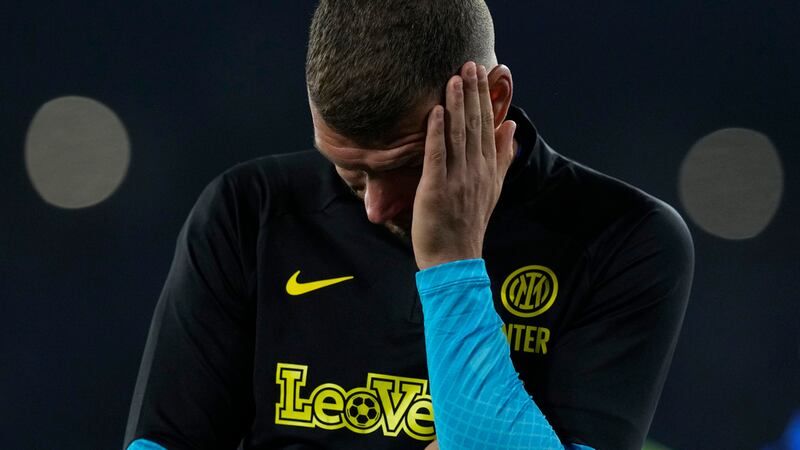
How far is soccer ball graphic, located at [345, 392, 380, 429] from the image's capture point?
1.52 m

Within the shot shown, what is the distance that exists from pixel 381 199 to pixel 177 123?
1.83 meters

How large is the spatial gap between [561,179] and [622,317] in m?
0.27

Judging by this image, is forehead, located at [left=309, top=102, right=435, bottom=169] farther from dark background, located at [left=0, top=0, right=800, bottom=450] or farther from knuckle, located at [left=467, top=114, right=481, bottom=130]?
dark background, located at [left=0, top=0, right=800, bottom=450]

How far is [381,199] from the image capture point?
4.78 feet

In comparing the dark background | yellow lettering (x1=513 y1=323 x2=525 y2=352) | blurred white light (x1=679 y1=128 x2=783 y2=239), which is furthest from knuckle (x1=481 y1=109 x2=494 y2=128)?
blurred white light (x1=679 y1=128 x2=783 y2=239)

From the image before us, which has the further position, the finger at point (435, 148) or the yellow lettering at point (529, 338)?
the yellow lettering at point (529, 338)

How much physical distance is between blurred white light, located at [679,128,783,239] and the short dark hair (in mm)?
1974

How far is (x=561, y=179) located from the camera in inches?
64.6

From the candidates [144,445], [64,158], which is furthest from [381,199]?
[64,158]

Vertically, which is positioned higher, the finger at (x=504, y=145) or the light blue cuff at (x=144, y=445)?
the finger at (x=504, y=145)

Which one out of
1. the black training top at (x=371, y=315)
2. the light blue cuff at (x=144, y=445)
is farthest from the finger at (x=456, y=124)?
the light blue cuff at (x=144, y=445)

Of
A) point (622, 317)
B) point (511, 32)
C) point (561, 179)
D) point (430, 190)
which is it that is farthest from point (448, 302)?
point (511, 32)

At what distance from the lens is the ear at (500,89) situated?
1.47m

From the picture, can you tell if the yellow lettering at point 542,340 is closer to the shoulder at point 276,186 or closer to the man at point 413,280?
the man at point 413,280
